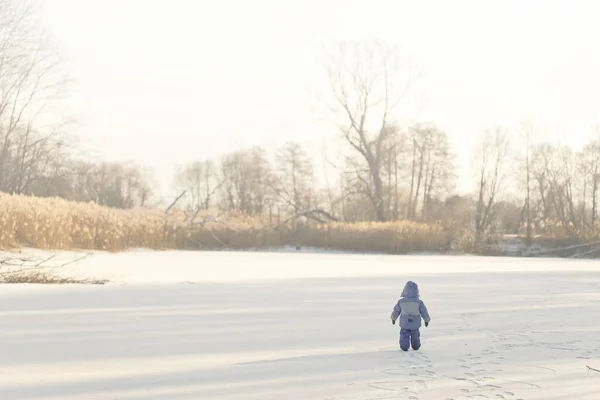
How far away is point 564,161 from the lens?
3712cm

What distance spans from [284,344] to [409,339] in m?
0.77

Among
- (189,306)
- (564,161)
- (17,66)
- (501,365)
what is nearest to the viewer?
(501,365)

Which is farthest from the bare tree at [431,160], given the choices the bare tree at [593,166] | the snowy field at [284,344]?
the snowy field at [284,344]

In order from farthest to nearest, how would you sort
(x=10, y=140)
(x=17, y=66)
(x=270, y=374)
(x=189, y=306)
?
(x=10, y=140) → (x=17, y=66) → (x=189, y=306) → (x=270, y=374)

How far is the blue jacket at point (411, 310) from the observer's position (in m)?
3.44

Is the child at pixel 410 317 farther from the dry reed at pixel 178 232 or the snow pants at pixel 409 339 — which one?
the dry reed at pixel 178 232

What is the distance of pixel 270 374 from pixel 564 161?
38.7 m

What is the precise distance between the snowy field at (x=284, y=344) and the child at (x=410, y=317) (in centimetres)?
9

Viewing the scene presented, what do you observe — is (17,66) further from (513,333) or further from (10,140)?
(513,333)

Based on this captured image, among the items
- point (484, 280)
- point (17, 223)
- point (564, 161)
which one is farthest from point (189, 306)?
point (564, 161)

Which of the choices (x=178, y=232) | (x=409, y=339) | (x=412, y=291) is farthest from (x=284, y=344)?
(x=178, y=232)

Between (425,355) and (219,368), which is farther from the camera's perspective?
(425,355)

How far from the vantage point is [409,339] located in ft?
11.4

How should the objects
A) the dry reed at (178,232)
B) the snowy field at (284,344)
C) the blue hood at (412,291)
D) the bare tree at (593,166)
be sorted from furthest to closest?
1. the bare tree at (593,166)
2. the dry reed at (178,232)
3. the blue hood at (412,291)
4. the snowy field at (284,344)
